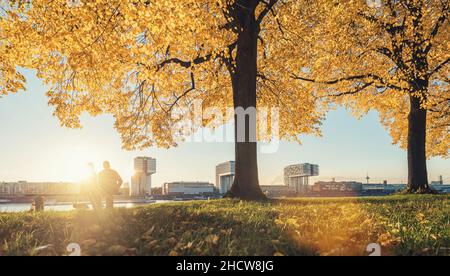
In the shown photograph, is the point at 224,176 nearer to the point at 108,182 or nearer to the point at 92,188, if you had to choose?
the point at 108,182

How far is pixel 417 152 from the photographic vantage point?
18234 mm

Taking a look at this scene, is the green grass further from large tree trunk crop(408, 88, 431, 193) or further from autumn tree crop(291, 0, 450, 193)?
large tree trunk crop(408, 88, 431, 193)

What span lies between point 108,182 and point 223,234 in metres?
5.39

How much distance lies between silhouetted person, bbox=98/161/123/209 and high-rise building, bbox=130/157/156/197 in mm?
98497

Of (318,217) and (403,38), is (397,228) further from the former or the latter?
(403,38)

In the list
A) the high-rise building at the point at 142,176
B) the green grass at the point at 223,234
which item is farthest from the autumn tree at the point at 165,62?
the high-rise building at the point at 142,176

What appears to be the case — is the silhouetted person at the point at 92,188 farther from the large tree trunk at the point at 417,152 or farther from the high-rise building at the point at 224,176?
the high-rise building at the point at 224,176

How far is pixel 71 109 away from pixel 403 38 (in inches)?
511

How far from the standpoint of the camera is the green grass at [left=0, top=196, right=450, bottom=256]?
16.0 ft

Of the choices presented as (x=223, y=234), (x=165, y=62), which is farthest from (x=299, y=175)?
(x=223, y=234)

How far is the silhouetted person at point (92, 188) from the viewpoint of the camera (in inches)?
384

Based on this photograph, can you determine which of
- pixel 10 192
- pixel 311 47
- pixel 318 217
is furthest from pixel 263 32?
pixel 10 192

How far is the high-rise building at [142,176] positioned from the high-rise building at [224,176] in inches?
1076
